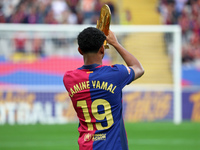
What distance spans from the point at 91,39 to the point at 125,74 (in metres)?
0.37

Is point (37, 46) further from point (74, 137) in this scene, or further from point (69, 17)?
point (74, 137)

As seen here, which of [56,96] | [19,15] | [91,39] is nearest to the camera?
[91,39]

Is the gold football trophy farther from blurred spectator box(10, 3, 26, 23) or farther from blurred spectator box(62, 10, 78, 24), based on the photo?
blurred spectator box(62, 10, 78, 24)

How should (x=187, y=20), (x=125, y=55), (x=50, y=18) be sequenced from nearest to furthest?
1. (x=125, y=55)
2. (x=50, y=18)
3. (x=187, y=20)

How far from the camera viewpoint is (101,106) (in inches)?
120

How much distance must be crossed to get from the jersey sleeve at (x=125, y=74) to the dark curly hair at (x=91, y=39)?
0.80 feet

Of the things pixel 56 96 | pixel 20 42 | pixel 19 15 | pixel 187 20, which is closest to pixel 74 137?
pixel 56 96

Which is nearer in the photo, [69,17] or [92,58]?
[92,58]

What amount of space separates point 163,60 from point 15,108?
4.54m

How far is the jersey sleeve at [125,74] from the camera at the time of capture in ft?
10.1

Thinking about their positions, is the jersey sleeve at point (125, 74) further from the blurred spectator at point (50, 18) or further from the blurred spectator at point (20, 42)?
the blurred spectator at point (50, 18)

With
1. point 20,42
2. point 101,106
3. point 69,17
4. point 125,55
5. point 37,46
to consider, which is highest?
point 125,55

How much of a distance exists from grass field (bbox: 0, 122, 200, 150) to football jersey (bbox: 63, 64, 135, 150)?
466 cm

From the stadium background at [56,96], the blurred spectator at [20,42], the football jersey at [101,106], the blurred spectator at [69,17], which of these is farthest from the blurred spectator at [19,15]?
the football jersey at [101,106]
